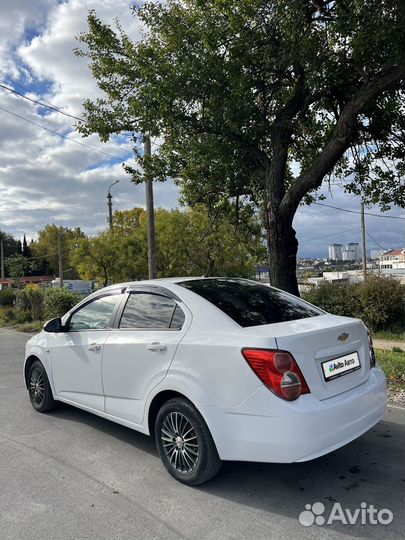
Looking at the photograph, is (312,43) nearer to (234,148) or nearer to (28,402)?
(234,148)

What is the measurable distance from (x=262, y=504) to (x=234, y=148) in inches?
286

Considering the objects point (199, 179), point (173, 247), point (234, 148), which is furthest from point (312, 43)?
point (173, 247)

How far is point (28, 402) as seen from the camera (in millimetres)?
6066

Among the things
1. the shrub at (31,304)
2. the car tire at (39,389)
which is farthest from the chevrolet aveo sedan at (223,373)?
the shrub at (31,304)

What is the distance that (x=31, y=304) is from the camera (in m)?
18.7

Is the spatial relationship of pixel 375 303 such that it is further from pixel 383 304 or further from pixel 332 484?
pixel 332 484

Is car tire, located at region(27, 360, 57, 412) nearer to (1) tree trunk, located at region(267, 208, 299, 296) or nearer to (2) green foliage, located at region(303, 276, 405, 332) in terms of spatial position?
(1) tree trunk, located at region(267, 208, 299, 296)

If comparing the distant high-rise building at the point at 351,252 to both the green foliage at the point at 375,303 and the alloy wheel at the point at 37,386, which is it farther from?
the alloy wheel at the point at 37,386

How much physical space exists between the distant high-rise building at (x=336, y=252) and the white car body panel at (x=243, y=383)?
193 ft

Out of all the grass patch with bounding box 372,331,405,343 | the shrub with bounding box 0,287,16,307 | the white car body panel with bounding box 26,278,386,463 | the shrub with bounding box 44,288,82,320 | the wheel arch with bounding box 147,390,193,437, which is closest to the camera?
the white car body panel with bounding box 26,278,386,463

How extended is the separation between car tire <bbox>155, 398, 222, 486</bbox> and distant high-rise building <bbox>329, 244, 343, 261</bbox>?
59224 mm

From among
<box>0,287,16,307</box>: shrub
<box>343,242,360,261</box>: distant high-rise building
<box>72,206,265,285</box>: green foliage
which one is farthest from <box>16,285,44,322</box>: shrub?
<box>343,242,360,261</box>: distant high-rise building

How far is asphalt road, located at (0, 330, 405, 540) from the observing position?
2957mm

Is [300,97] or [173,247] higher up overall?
[300,97]
